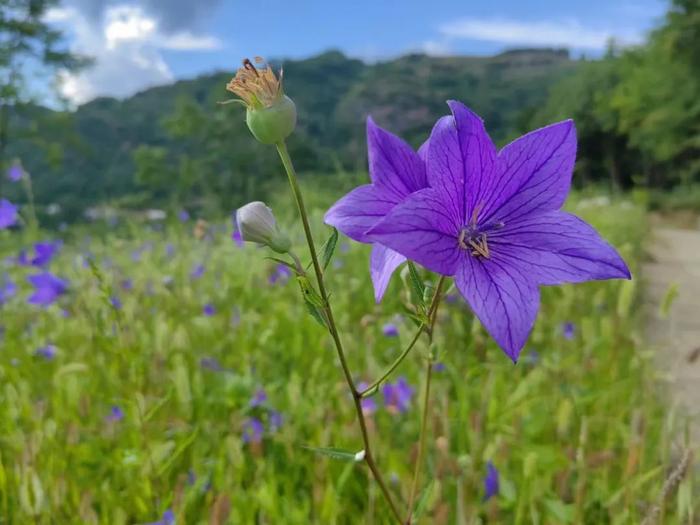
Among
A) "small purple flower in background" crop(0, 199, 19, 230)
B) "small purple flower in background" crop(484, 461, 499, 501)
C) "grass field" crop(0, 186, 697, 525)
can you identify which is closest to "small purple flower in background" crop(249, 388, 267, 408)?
"grass field" crop(0, 186, 697, 525)

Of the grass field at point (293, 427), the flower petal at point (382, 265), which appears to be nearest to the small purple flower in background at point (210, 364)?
the grass field at point (293, 427)

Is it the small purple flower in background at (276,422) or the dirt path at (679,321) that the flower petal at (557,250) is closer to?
the dirt path at (679,321)

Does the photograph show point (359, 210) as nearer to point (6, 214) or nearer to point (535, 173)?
point (535, 173)

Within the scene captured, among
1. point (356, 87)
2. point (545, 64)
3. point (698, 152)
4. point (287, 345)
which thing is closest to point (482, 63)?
point (545, 64)

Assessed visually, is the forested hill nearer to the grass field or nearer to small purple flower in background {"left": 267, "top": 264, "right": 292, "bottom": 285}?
small purple flower in background {"left": 267, "top": 264, "right": 292, "bottom": 285}

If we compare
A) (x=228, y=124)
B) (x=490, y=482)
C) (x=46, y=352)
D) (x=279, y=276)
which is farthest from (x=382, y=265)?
(x=228, y=124)

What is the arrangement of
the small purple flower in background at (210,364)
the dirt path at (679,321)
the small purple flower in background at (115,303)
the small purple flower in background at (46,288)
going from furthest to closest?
the dirt path at (679,321), the small purple flower in background at (46,288), the small purple flower in background at (210,364), the small purple flower in background at (115,303)
